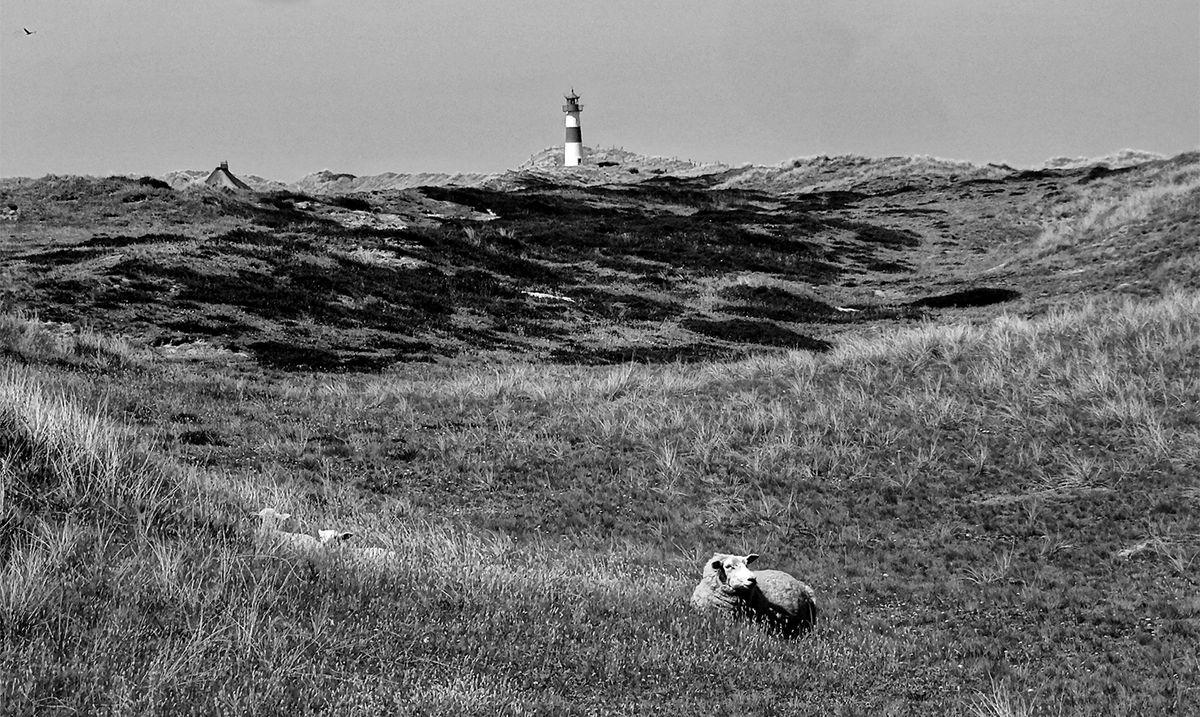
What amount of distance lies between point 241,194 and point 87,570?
2058 inches

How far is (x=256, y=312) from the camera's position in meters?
29.9

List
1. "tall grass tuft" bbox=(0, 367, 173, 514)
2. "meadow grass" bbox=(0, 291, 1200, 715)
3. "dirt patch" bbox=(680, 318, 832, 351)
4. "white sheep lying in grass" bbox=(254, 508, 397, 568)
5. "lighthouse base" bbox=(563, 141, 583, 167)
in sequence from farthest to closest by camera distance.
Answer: "lighthouse base" bbox=(563, 141, 583, 167), "dirt patch" bbox=(680, 318, 832, 351), "white sheep lying in grass" bbox=(254, 508, 397, 568), "tall grass tuft" bbox=(0, 367, 173, 514), "meadow grass" bbox=(0, 291, 1200, 715)

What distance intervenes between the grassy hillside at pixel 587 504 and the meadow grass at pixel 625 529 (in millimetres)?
47

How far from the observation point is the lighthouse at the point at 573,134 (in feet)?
376

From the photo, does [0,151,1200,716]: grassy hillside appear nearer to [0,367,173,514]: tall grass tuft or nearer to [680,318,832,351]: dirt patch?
[0,367,173,514]: tall grass tuft

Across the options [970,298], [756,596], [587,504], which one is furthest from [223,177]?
[756,596]

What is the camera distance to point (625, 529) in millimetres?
13531

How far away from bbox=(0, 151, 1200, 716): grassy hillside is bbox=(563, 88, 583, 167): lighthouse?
3253 inches

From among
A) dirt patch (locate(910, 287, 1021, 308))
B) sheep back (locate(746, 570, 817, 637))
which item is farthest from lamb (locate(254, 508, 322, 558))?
dirt patch (locate(910, 287, 1021, 308))

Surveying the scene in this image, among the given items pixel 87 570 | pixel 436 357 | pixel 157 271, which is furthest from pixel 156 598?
pixel 157 271

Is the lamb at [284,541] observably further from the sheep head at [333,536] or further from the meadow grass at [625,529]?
the sheep head at [333,536]

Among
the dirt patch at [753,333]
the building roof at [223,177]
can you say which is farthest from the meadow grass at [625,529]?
the building roof at [223,177]

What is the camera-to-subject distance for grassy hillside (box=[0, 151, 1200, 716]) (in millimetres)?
6141

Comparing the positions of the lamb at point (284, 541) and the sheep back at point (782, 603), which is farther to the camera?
the sheep back at point (782, 603)
